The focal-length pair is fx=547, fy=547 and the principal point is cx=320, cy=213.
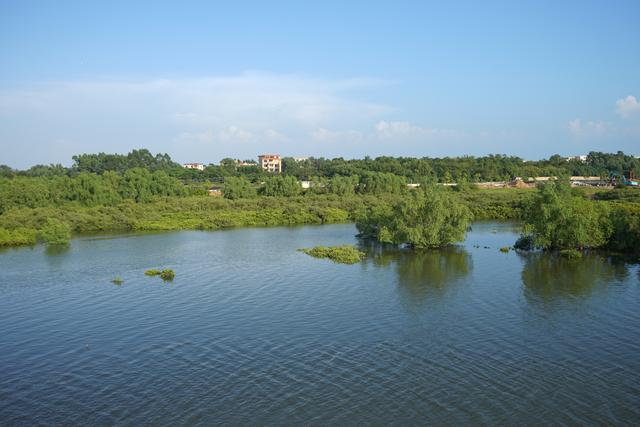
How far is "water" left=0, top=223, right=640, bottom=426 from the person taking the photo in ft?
57.9

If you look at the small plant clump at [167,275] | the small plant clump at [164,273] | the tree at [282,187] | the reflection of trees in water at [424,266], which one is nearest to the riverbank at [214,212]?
the tree at [282,187]

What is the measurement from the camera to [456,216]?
147ft

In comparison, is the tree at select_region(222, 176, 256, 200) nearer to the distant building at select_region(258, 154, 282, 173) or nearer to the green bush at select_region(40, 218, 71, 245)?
the green bush at select_region(40, 218, 71, 245)

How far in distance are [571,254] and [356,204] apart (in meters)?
36.2

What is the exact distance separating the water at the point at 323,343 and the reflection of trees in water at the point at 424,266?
0.26m

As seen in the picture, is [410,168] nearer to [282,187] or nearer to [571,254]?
[282,187]

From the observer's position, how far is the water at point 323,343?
17.6 m

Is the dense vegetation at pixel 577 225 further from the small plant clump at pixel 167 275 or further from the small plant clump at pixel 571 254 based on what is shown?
the small plant clump at pixel 167 275

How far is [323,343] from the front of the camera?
23109 mm

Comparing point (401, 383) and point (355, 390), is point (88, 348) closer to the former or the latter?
point (355, 390)

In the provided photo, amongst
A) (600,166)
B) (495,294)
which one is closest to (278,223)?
(495,294)

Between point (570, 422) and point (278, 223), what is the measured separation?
51398mm

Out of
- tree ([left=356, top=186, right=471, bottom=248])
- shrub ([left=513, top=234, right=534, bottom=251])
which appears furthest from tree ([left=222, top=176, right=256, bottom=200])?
shrub ([left=513, top=234, right=534, bottom=251])

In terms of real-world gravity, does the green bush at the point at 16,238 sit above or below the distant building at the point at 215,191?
below
